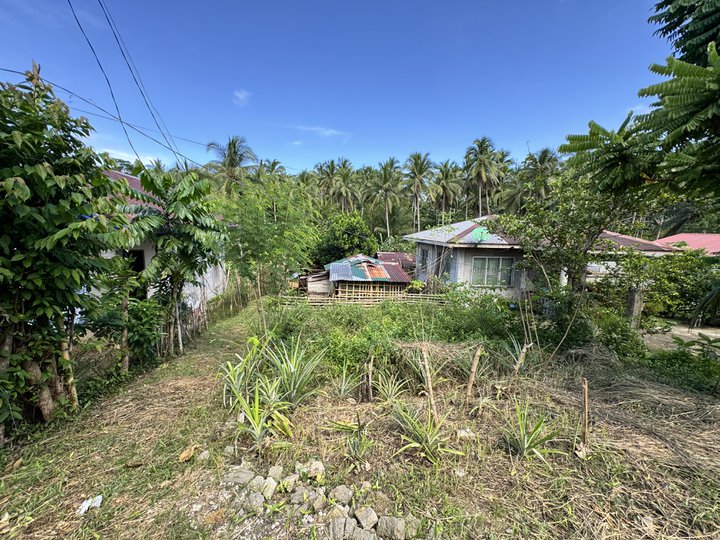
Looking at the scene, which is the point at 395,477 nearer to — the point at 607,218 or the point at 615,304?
the point at 607,218

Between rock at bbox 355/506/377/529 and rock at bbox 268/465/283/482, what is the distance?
74cm

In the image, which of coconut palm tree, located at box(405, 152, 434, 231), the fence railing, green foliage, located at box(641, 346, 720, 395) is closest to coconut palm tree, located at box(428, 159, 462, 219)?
coconut palm tree, located at box(405, 152, 434, 231)

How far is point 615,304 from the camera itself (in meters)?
6.08

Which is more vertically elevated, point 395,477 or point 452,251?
point 452,251

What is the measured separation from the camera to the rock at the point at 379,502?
2166mm

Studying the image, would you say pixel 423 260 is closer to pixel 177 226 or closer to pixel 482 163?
pixel 177 226

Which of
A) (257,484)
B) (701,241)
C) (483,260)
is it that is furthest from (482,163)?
(257,484)

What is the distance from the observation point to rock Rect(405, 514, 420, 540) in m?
1.97

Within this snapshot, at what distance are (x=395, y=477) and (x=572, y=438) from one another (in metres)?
1.82

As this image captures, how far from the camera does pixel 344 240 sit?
21.7 metres

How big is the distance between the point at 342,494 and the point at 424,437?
0.88 m

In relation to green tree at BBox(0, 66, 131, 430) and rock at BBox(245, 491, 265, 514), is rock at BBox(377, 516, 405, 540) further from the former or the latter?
green tree at BBox(0, 66, 131, 430)

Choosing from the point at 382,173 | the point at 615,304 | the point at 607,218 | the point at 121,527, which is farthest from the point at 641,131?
the point at 382,173

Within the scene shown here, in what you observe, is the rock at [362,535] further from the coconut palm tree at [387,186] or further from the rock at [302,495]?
the coconut palm tree at [387,186]
